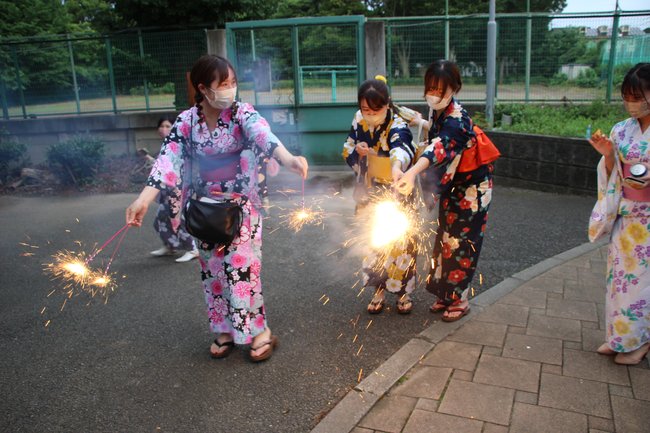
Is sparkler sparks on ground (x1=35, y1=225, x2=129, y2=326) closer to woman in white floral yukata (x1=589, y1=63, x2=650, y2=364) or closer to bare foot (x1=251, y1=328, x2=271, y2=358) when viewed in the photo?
bare foot (x1=251, y1=328, x2=271, y2=358)

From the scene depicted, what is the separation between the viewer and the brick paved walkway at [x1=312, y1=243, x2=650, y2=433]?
2.95 m

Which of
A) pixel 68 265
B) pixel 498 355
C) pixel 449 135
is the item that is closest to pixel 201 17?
pixel 68 265

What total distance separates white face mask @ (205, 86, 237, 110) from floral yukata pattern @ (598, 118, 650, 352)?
2.38 m

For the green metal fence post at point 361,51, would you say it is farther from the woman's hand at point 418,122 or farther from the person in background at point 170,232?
the woman's hand at point 418,122

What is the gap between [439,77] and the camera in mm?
3734

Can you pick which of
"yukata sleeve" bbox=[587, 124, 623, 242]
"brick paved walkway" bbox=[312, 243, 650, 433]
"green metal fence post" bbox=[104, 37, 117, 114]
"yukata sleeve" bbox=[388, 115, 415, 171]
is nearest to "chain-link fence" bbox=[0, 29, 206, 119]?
"green metal fence post" bbox=[104, 37, 117, 114]

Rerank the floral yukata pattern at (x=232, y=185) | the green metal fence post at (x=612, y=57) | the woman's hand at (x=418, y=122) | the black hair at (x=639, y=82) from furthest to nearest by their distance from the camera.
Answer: the green metal fence post at (x=612, y=57), the woman's hand at (x=418, y=122), the floral yukata pattern at (x=232, y=185), the black hair at (x=639, y=82)

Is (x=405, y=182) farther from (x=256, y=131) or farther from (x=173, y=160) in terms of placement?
(x=173, y=160)

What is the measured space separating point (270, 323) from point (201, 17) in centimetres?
946

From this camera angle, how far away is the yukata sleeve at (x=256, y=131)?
3.34 meters

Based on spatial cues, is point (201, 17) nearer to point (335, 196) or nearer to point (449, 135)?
point (335, 196)

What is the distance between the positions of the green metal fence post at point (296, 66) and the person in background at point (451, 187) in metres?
6.10

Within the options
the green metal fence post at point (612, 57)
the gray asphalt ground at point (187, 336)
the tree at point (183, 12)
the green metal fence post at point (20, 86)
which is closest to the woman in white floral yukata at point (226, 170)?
the gray asphalt ground at point (187, 336)

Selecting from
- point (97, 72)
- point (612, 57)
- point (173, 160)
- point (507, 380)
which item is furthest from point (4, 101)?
point (612, 57)
